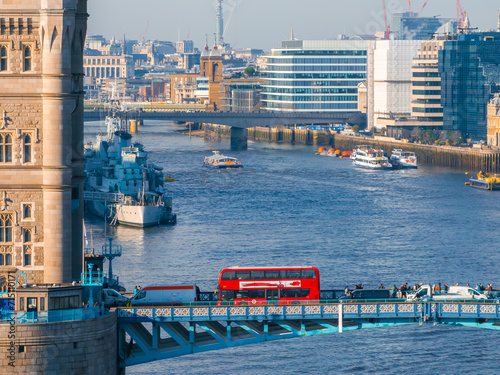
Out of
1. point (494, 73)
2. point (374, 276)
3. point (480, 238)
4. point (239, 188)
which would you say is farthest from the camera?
point (494, 73)

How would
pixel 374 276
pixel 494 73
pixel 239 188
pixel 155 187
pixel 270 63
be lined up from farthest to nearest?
pixel 270 63, pixel 494 73, pixel 239 188, pixel 155 187, pixel 374 276

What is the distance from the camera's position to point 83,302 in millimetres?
31562

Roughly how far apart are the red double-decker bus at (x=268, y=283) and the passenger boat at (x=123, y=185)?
39.0 meters

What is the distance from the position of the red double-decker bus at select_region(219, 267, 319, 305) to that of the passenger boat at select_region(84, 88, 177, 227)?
128 feet

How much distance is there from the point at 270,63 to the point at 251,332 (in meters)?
162

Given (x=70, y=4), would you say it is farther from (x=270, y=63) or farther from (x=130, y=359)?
(x=270, y=63)

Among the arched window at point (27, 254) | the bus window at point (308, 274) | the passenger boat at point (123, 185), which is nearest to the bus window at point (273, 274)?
the bus window at point (308, 274)

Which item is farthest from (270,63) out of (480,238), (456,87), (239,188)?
(480,238)

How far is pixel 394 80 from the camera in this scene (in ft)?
544

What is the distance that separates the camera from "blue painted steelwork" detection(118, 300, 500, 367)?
32781 millimetres

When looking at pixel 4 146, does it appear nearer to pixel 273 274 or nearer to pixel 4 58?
pixel 4 58

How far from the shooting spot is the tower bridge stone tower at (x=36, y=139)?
3241 centimetres

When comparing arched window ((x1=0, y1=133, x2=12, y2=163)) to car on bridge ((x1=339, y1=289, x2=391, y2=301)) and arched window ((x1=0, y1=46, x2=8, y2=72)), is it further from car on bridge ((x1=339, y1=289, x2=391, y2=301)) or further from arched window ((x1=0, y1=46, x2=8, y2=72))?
car on bridge ((x1=339, y1=289, x2=391, y2=301))

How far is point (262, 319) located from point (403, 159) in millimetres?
97936
